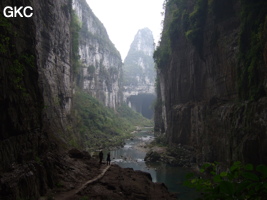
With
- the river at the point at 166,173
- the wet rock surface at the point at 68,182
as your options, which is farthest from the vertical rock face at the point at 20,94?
the river at the point at 166,173

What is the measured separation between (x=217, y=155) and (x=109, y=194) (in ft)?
44.4

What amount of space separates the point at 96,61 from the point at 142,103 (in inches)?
2155

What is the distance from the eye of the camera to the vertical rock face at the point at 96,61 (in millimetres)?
91750

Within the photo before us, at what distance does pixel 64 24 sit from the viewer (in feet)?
129

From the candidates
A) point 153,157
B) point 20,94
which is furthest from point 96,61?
point 20,94

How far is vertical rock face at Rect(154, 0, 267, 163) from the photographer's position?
54.6 feet

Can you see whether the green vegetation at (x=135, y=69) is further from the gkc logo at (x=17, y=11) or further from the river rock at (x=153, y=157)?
→ the gkc logo at (x=17, y=11)

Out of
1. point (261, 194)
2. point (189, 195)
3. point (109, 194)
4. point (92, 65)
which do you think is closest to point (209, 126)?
point (189, 195)

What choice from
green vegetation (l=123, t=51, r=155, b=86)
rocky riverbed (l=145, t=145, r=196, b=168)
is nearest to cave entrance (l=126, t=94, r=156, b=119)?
green vegetation (l=123, t=51, r=155, b=86)

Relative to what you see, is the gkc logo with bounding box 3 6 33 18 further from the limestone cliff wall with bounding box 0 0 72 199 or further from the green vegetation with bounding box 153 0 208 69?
the green vegetation with bounding box 153 0 208 69

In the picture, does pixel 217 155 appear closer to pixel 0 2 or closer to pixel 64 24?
pixel 0 2

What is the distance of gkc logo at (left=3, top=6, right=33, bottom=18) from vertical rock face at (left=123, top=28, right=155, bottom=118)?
414ft

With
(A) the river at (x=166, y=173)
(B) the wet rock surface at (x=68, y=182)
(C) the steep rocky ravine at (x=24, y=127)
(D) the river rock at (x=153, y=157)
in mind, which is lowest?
(A) the river at (x=166, y=173)

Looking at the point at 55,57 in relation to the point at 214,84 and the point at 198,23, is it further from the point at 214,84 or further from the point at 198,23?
the point at 214,84
